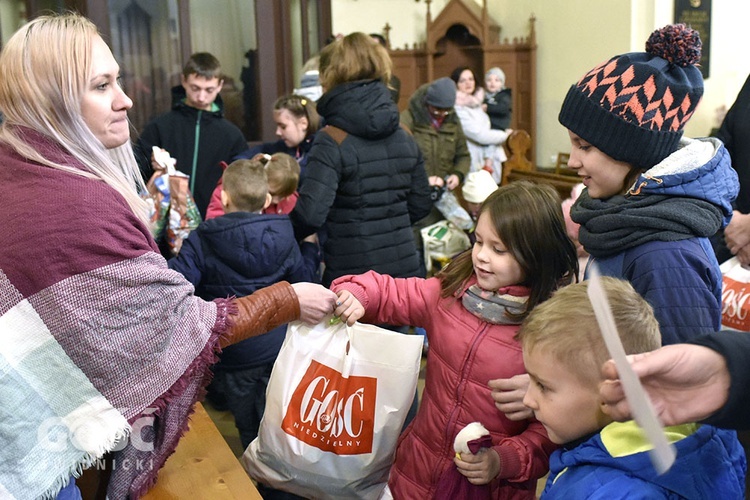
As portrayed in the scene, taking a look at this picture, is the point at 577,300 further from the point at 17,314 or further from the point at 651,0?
the point at 651,0

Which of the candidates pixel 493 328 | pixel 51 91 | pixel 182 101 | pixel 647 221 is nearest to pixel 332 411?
pixel 493 328

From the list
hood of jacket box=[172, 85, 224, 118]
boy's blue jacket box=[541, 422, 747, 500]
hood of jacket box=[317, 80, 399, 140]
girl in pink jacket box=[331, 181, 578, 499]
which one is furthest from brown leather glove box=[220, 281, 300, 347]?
hood of jacket box=[172, 85, 224, 118]

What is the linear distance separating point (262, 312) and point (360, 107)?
1541 mm

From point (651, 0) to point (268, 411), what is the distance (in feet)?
22.3

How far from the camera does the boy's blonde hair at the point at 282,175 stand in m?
3.72

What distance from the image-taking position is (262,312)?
6.95 feet

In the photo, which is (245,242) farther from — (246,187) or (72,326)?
(72,326)

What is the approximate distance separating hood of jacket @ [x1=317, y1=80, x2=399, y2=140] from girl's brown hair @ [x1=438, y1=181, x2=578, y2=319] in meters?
1.48

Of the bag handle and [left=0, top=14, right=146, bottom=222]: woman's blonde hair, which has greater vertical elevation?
[left=0, top=14, right=146, bottom=222]: woman's blonde hair

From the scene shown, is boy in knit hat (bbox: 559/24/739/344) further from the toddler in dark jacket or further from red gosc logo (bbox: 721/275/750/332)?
the toddler in dark jacket

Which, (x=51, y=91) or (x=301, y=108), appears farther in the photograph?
(x=301, y=108)

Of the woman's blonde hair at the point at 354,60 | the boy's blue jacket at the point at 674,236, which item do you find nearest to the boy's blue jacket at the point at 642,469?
the boy's blue jacket at the point at 674,236

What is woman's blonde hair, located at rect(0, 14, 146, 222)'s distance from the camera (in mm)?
1792

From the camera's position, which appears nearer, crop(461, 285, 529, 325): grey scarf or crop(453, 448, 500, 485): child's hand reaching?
crop(453, 448, 500, 485): child's hand reaching
